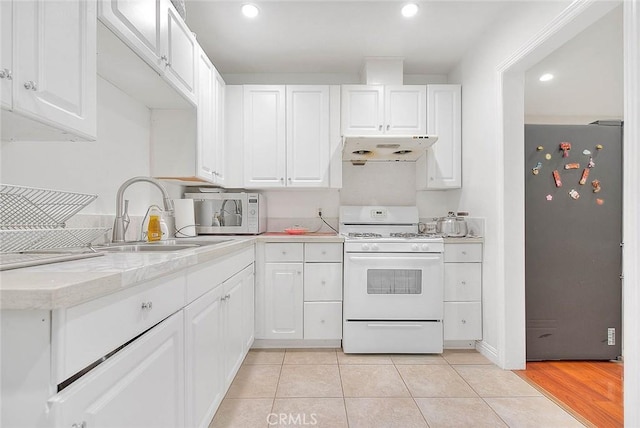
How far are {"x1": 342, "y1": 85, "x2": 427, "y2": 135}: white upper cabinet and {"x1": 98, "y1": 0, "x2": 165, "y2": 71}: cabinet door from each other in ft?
5.66

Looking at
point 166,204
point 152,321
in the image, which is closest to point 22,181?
point 166,204

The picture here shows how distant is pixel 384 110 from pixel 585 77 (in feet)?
7.18

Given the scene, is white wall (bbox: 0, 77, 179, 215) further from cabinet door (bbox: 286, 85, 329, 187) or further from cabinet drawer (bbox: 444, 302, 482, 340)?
cabinet drawer (bbox: 444, 302, 482, 340)

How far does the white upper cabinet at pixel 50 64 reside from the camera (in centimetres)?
89

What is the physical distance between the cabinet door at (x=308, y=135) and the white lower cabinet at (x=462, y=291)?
1285 mm

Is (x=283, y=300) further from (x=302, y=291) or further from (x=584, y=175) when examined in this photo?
(x=584, y=175)

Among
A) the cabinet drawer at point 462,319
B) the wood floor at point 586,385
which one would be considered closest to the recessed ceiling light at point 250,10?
the cabinet drawer at point 462,319

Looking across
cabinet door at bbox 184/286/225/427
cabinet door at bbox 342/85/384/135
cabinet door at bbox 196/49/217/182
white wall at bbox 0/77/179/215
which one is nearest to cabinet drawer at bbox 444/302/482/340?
cabinet door at bbox 342/85/384/135

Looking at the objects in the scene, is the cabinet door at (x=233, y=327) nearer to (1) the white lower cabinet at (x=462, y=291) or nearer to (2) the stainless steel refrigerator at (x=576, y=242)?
(1) the white lower cabinet at (x=462, y=291)

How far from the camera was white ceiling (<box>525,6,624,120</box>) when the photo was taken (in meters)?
2.68

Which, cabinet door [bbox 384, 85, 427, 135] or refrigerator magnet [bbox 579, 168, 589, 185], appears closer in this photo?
refrigerator magnet [bbox 579, 168, 589, 185]

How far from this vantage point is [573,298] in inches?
98.1

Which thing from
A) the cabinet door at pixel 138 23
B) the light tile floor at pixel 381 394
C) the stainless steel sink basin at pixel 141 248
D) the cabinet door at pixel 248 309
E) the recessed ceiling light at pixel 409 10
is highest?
the recessed ceiling light at pixel 409 10
